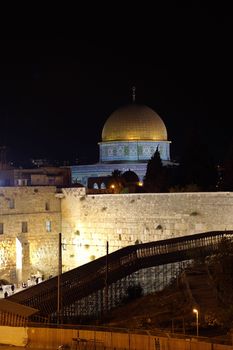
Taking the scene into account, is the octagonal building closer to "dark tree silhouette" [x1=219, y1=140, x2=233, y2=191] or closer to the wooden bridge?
"dark tree silhouette" [x1=219, y1=140, x2=233, y2=191]

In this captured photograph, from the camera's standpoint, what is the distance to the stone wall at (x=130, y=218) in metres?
26.4

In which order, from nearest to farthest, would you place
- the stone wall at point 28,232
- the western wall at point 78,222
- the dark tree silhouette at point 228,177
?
1. the western wall at point 78,222
2. the stone wall at point 28,232
3. the dark tree silhouette at point 228,177

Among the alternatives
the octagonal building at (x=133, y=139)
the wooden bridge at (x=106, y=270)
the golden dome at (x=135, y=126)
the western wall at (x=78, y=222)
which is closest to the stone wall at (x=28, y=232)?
the western wall at (x=78, y=222)

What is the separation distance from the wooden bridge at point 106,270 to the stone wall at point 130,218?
3175 millimetres

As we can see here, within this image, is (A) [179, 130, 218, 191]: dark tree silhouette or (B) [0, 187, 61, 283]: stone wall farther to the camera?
(A) [179, 130, 218, 191]: dark tree silhouette

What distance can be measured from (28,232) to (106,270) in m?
11.8

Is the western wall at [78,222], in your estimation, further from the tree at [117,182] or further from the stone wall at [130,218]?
the tree at [117,182]

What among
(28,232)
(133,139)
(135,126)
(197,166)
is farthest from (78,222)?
(133,139)

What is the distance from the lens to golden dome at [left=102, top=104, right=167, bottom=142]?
51844mm

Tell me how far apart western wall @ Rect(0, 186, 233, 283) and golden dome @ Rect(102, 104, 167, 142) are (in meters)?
20.9

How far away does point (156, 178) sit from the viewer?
37.5 metres

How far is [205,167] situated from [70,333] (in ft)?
72.5

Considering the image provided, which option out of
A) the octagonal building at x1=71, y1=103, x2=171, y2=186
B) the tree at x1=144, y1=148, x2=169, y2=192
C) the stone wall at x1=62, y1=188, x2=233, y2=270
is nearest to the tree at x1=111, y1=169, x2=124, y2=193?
the tree at x1=144, y1=148, x2=169, y2=192

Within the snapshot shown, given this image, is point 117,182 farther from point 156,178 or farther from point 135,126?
point 135,126
